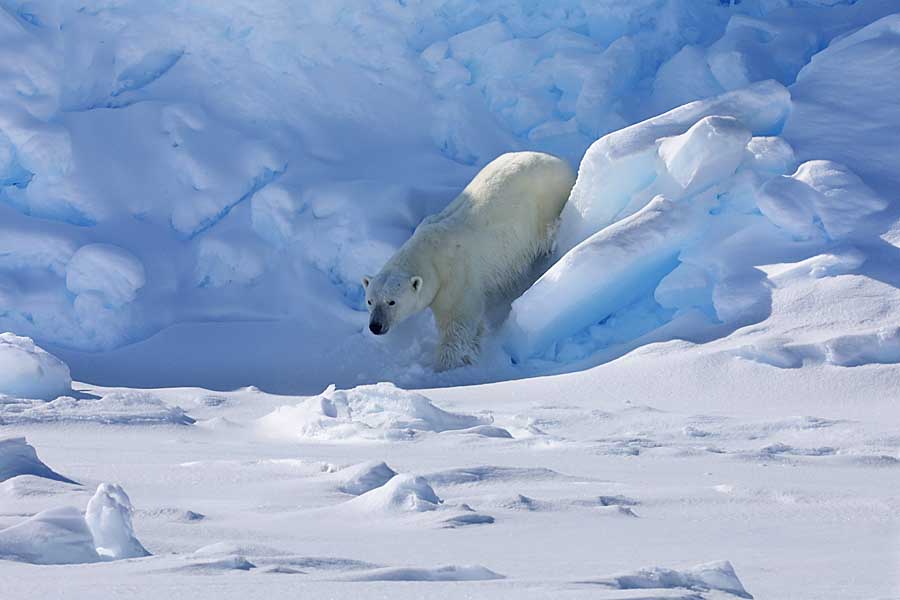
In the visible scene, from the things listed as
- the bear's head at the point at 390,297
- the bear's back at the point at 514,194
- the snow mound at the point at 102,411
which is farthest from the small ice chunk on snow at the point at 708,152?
the snow mound at the point at 102,411

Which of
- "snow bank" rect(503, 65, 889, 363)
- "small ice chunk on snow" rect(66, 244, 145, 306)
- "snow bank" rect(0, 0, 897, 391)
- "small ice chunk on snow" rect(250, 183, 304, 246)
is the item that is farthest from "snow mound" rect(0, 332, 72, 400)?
"small ice chunk on snow" rect(250, 183, 304, 246)

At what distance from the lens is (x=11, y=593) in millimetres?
1794

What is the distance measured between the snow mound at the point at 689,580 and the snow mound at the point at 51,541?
904 millimetres

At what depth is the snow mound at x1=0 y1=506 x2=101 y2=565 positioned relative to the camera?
2.11m

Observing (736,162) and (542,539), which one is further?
(736,162)

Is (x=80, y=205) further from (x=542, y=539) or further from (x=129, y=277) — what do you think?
(x=542, y=539)

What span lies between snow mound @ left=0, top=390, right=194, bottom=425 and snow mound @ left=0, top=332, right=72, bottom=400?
1.60ft

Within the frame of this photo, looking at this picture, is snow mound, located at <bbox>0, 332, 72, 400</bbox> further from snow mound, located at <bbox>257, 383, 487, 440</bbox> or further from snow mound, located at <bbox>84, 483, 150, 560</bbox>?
snow mound, located at <bbox>84, 483, 150, 560</bbox>

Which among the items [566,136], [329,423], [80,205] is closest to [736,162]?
[566,136]

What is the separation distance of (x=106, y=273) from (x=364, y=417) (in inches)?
152

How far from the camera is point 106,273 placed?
8047 millimetres

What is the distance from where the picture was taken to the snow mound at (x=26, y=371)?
5.63 metres

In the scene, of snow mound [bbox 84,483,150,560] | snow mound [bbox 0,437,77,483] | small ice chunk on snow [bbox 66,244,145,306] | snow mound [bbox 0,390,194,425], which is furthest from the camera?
small ice chunk on snow [bbox 66,244,145,306]

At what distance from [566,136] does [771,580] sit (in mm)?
7353
